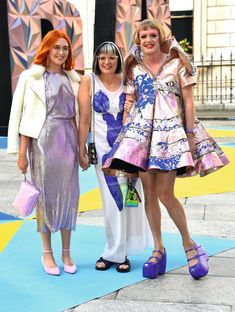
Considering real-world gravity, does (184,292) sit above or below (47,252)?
below

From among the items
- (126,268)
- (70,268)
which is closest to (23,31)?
(70,268)

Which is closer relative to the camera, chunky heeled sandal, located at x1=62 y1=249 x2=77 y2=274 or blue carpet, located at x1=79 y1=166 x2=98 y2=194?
chunky heeled sandal, located at x1=62 y1=249 x2=77 y2=274

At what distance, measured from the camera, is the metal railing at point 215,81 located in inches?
837

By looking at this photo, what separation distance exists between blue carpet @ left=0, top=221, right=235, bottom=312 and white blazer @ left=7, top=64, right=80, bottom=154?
39.5 inches

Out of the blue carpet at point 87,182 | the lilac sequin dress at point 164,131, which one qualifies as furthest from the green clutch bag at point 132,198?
the blue carpet at point 87,182

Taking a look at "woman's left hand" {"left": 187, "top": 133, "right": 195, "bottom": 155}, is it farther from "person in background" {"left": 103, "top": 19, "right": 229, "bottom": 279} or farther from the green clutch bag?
the green clutch bag

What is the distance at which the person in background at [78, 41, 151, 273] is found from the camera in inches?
158

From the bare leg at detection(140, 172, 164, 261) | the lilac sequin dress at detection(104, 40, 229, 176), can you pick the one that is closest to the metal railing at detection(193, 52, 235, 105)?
the bare leg at detection(140, 172, 164, 261)

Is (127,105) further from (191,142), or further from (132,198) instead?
(132,198)

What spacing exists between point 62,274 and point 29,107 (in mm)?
1326

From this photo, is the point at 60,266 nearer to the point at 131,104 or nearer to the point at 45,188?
the point at 45,188

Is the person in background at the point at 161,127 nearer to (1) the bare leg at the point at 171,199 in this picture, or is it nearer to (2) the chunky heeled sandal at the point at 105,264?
(1) the bare leg at the point at 171,199

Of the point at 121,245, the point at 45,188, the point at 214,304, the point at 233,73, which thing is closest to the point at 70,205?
the point at 45,188

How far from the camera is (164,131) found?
370cm
